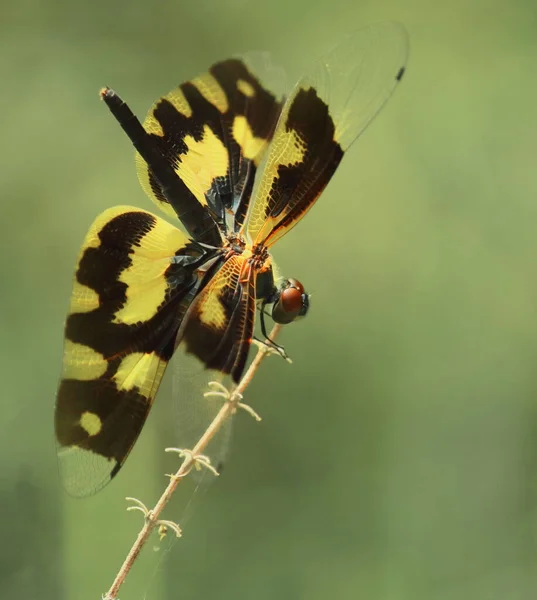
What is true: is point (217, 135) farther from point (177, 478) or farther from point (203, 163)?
point (177, 478)

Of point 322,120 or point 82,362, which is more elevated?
point 322,120

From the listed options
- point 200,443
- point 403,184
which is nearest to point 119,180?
point 403,184

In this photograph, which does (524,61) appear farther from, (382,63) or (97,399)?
(97,399)

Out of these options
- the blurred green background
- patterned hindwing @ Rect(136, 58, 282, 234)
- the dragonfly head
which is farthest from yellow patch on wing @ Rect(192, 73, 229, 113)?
the blurred green background

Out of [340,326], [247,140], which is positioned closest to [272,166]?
[247,140]

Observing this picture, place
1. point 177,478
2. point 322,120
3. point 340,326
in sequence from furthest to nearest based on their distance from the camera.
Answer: point 340,326 < point 322,120 < point 177,478

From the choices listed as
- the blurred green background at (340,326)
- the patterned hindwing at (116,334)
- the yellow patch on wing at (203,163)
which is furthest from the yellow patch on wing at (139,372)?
the blurred green background at (340,326)
